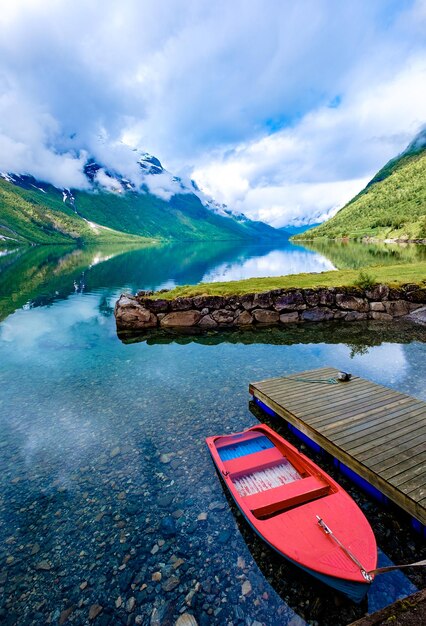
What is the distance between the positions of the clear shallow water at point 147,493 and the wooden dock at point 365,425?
3.65ft

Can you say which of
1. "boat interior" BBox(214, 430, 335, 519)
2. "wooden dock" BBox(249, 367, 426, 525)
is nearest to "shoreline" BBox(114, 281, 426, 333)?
"wooden dock" BBox(249, 367, 426, 525)

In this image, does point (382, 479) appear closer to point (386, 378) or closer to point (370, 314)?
point (386, 378)

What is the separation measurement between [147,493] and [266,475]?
3.79 metres

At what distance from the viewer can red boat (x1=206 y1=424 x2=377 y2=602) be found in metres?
6.35

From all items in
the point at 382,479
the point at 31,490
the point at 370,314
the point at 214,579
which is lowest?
the point at 214,579

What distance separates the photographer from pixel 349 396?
13.2 m

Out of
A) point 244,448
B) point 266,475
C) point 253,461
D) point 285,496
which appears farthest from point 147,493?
point 285,496

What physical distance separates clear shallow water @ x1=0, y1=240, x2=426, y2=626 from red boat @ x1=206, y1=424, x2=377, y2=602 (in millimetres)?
794

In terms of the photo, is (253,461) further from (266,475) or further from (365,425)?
(365,425)

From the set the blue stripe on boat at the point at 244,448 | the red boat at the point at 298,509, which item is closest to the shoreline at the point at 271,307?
the blue stripe on boat at the point at 244,448

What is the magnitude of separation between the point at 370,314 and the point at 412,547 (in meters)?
24.7

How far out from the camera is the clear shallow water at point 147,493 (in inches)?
271

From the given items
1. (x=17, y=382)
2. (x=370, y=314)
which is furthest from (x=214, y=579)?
(x=370, y=314)

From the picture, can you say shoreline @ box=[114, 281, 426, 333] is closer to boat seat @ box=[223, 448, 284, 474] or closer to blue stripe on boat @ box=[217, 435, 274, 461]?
blue stripe on boat @ box=[217, 435, 274, 461]
